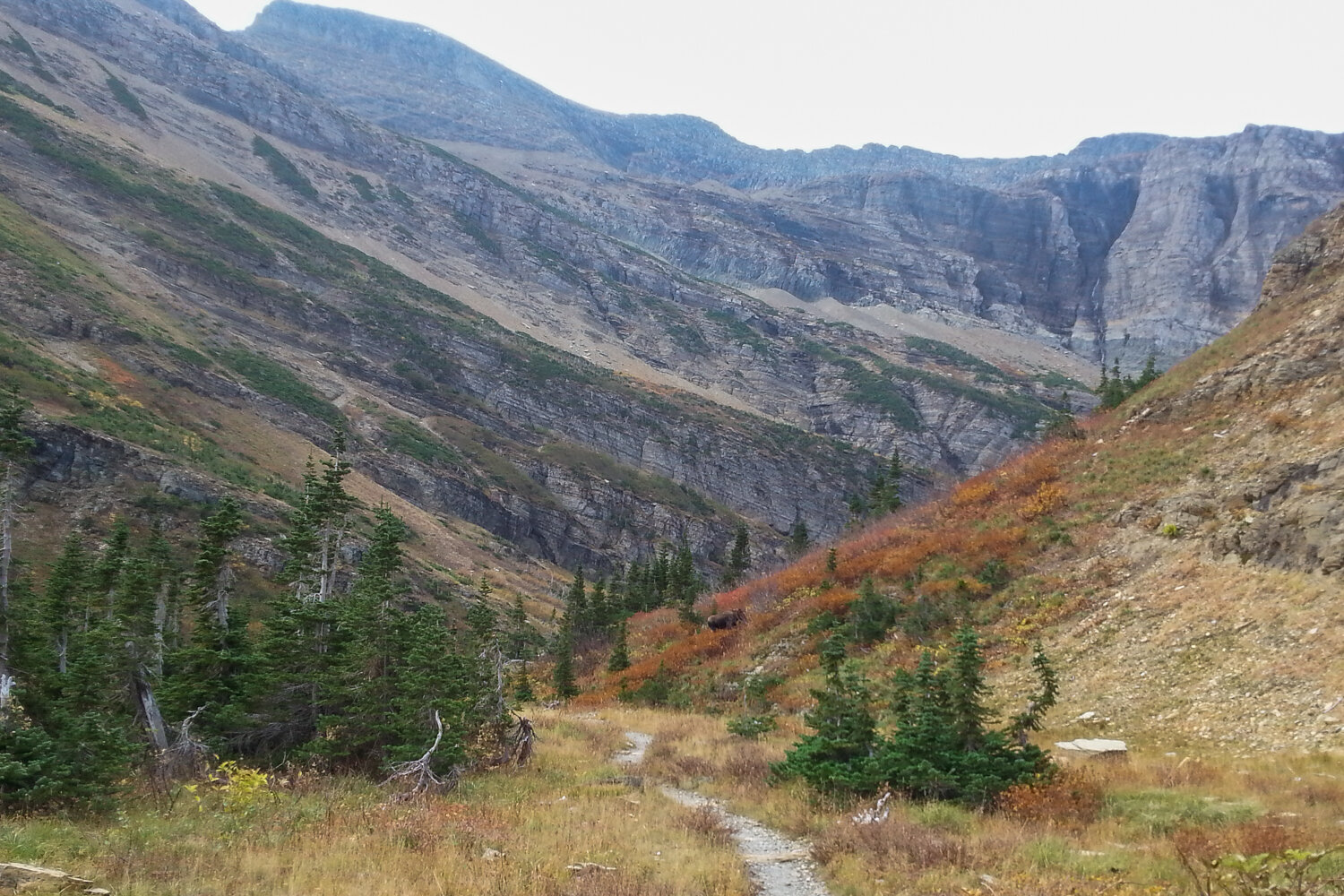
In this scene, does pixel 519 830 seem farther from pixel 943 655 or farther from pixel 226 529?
pixel 943 655

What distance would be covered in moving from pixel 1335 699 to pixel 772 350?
178 m

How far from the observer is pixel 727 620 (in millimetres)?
29391

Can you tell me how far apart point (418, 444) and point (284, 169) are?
377ft

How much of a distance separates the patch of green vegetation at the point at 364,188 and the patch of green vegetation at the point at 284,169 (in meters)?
11.1

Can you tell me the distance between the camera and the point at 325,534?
22.0 meters

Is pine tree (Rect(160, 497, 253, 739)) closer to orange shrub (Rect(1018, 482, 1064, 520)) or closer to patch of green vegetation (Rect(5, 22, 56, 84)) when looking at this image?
orange shrub (Rect(1018, 482, 1064, 520))

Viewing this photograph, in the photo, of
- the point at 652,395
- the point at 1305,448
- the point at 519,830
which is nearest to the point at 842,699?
the point at 519,830

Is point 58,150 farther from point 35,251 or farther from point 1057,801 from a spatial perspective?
point 1057,801

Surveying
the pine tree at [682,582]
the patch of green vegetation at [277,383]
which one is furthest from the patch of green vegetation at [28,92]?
the pine tree at [682,582]

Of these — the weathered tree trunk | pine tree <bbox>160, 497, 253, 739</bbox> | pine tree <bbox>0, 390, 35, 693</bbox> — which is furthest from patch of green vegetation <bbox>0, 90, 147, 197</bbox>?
the weathered tree trunk

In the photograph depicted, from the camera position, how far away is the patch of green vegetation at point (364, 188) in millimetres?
184000

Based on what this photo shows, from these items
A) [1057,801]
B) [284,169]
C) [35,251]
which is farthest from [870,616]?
[284,169]

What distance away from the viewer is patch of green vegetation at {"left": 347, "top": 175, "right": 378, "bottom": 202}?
604 feet

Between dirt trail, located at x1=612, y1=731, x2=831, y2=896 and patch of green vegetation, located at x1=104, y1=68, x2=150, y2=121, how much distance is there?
640ft
